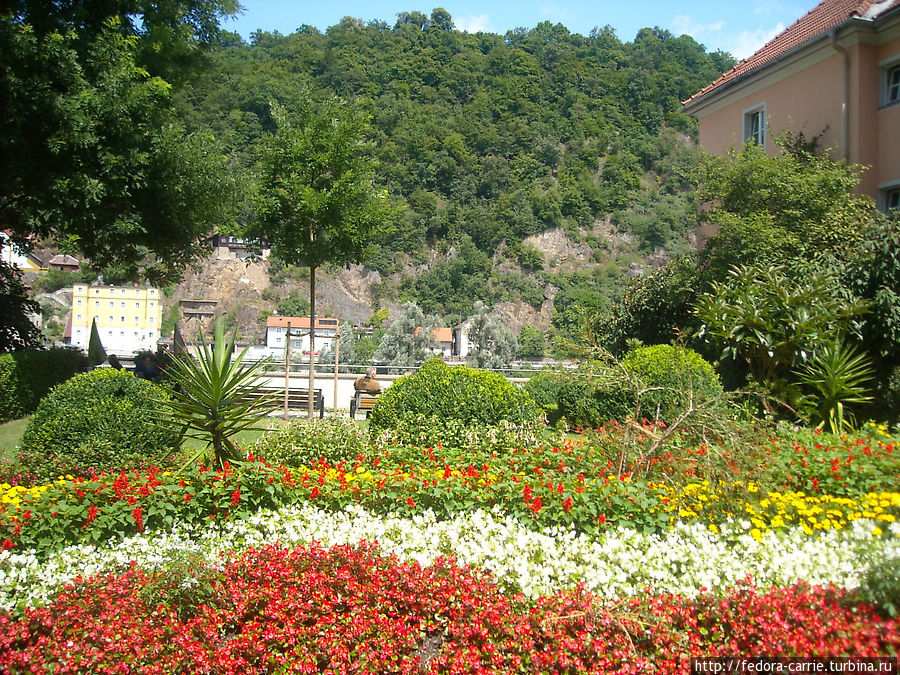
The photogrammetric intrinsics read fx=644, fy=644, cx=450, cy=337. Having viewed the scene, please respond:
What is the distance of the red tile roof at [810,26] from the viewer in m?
14.2

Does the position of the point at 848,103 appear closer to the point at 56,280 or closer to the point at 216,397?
the point at 216,397

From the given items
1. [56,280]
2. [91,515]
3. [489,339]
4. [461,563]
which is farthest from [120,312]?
[461,563]

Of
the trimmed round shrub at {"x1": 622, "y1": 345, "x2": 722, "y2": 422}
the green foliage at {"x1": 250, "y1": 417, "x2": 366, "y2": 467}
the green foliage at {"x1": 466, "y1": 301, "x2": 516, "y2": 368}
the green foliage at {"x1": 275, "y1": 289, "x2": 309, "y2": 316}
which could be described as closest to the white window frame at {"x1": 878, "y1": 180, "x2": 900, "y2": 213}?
the trimmed round shrub at {"x1": 622, "y1": 345, "x2": 722, "y2": 422}

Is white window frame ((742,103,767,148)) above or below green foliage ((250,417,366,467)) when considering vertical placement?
above

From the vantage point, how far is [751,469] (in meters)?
5.18

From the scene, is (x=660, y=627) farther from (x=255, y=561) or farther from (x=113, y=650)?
(x=113, y=650)

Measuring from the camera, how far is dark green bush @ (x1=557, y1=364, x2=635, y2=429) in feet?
30.4

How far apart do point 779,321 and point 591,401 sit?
2.97 metres

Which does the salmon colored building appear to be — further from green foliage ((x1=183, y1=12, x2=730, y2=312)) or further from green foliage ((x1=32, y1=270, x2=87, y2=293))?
green foliage ((x1=32, y1=270, x2=87, y2=293))

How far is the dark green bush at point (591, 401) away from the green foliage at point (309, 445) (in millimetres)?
3666

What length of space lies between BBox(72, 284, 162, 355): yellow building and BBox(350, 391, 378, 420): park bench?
6609cm

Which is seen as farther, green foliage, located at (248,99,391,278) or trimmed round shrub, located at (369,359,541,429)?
green foliage, located at (248,99,391,278)

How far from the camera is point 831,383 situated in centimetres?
898

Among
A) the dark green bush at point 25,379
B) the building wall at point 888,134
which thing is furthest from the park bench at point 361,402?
the building wall at point 888,134
